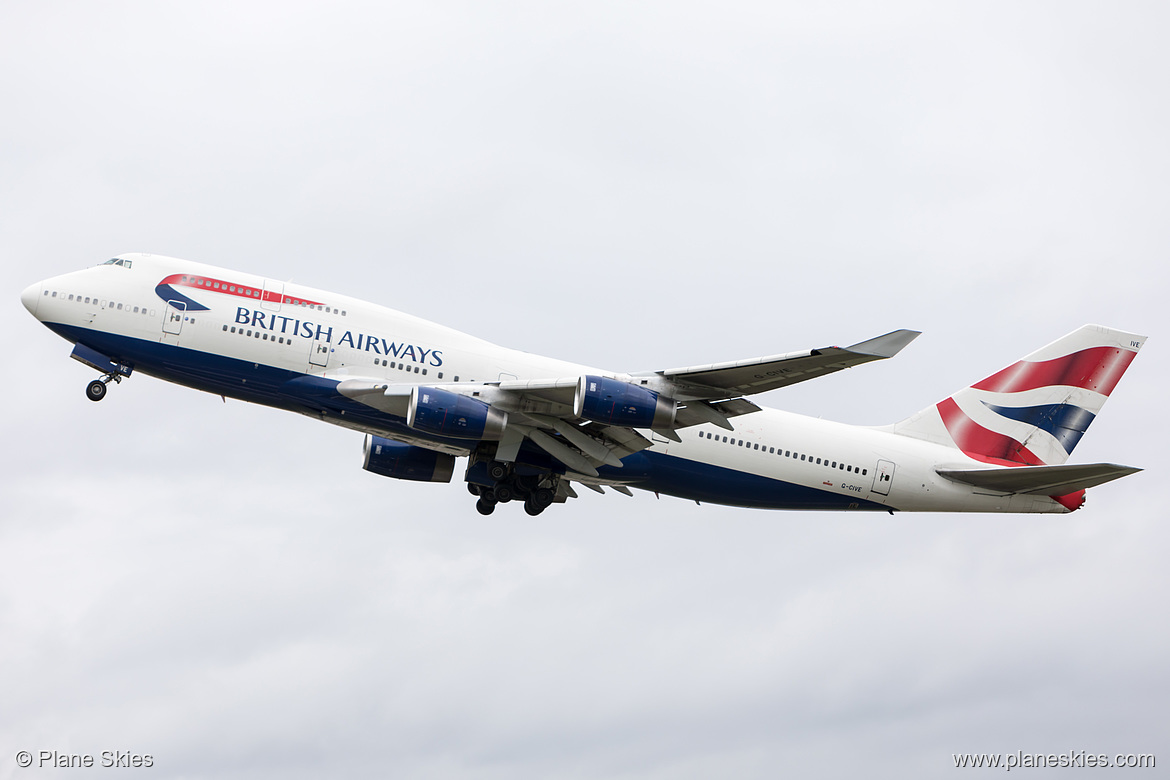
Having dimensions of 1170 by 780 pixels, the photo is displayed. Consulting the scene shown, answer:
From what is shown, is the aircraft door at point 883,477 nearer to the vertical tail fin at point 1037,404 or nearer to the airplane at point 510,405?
the airplane at point 510,405

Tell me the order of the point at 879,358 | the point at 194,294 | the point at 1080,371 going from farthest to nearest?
the point at 1080,371, the point at 194,294, the point at 879,358

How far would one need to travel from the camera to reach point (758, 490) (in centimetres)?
3747

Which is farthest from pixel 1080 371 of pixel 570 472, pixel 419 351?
pixel 419 351

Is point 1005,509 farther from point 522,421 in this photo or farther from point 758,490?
point 522,421

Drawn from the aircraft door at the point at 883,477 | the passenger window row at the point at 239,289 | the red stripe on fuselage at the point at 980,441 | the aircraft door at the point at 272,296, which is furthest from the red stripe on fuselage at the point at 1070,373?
the aircraft door at the point at 272,296

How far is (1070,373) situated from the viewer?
4200cm

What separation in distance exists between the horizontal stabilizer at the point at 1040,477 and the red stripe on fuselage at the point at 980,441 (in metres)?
1.22

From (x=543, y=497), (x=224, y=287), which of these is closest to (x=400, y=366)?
(x=224, y=287)

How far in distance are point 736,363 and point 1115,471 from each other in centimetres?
1249

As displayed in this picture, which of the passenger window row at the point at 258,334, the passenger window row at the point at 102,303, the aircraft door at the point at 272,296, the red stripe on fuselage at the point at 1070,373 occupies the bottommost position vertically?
the passenger window row at the point at 258,334

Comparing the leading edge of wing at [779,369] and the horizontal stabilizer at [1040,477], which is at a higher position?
the leading edge of wing at [779,369]

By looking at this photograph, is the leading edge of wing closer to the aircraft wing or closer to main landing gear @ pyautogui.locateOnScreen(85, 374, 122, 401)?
the aircraft wing

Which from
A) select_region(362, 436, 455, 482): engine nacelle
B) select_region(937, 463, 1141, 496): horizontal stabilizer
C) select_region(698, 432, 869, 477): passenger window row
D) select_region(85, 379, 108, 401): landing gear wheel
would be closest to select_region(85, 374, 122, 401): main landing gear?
select_region(85, 379, 108, 401): landing gear wheel

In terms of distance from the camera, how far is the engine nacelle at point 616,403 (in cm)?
3159
